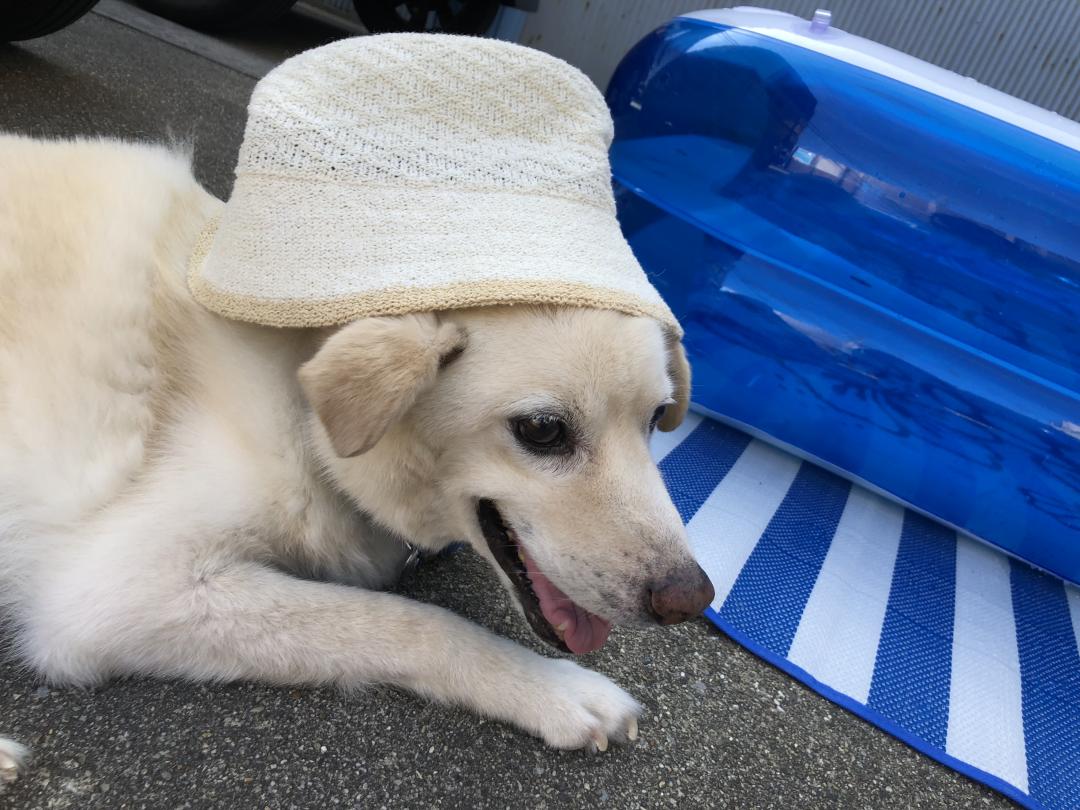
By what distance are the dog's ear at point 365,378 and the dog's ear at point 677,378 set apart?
608 mm

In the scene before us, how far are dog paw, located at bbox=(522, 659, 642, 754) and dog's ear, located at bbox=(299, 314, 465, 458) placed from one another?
592 millimetres

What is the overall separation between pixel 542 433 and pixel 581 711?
54 cm

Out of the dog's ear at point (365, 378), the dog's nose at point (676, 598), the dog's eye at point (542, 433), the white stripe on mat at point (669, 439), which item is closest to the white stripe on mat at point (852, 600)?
the white stripe on mat at point (669, 439)

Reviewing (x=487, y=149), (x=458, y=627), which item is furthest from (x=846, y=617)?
(x=487, y=149)

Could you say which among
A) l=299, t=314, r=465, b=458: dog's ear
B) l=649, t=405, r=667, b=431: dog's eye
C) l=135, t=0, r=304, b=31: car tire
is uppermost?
l=299, t=314, r=465, b=458: dog's ear

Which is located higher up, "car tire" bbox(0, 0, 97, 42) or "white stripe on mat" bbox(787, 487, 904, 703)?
"car tire" bbox(0, 0, 97, 42)

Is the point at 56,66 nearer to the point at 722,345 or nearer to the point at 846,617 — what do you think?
the point at 722,345

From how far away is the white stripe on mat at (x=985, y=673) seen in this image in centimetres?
193

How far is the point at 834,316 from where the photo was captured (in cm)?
272

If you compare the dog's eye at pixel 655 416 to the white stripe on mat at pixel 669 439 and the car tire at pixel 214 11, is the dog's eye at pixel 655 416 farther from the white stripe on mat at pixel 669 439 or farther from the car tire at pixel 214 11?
the car tire at pixel 214 11

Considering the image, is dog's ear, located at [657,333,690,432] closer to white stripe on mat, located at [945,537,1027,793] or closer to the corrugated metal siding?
white stripe on mat, located at [945,537,1027,793]

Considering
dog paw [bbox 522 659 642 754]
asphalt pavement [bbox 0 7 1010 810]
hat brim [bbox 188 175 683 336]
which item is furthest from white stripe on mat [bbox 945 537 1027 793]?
hat brim [bbox 188 175 683 336]

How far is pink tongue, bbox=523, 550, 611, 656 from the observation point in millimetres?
1498

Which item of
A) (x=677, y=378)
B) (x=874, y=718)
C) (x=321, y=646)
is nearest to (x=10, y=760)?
(x=321, y=646)
